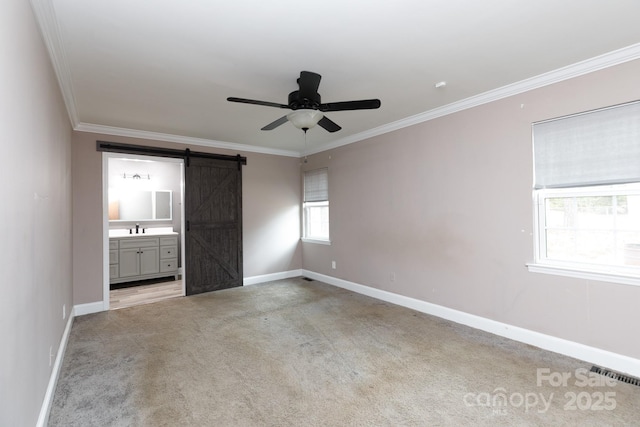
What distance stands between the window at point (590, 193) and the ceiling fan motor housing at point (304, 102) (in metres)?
2.19

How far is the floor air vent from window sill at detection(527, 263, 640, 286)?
28.8 inches

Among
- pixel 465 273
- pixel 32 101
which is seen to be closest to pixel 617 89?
pixel 465 273

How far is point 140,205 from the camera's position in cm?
617

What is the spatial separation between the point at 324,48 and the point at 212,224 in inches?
147

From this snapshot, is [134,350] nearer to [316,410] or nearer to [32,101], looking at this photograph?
[316,410]

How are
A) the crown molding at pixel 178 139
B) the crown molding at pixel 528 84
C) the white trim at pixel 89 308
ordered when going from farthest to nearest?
the crown molding at pixel 178 139 < the white trim at pixel 89 308 < the crown molding at pixel 528 84

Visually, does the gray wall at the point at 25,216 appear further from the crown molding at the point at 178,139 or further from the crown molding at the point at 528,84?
the crown molding at the point at 528,84

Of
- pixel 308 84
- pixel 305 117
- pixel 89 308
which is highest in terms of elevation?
pixel 308 84

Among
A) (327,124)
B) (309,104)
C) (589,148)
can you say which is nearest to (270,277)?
(327,124)

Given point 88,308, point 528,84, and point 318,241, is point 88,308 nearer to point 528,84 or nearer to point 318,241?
point 318,241

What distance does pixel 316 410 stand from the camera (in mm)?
2059

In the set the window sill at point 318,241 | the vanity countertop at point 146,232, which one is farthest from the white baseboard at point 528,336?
the vanity countertop at point 146,232

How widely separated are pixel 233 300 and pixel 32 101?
3.46 meters

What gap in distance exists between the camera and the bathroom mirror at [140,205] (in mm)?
5945
